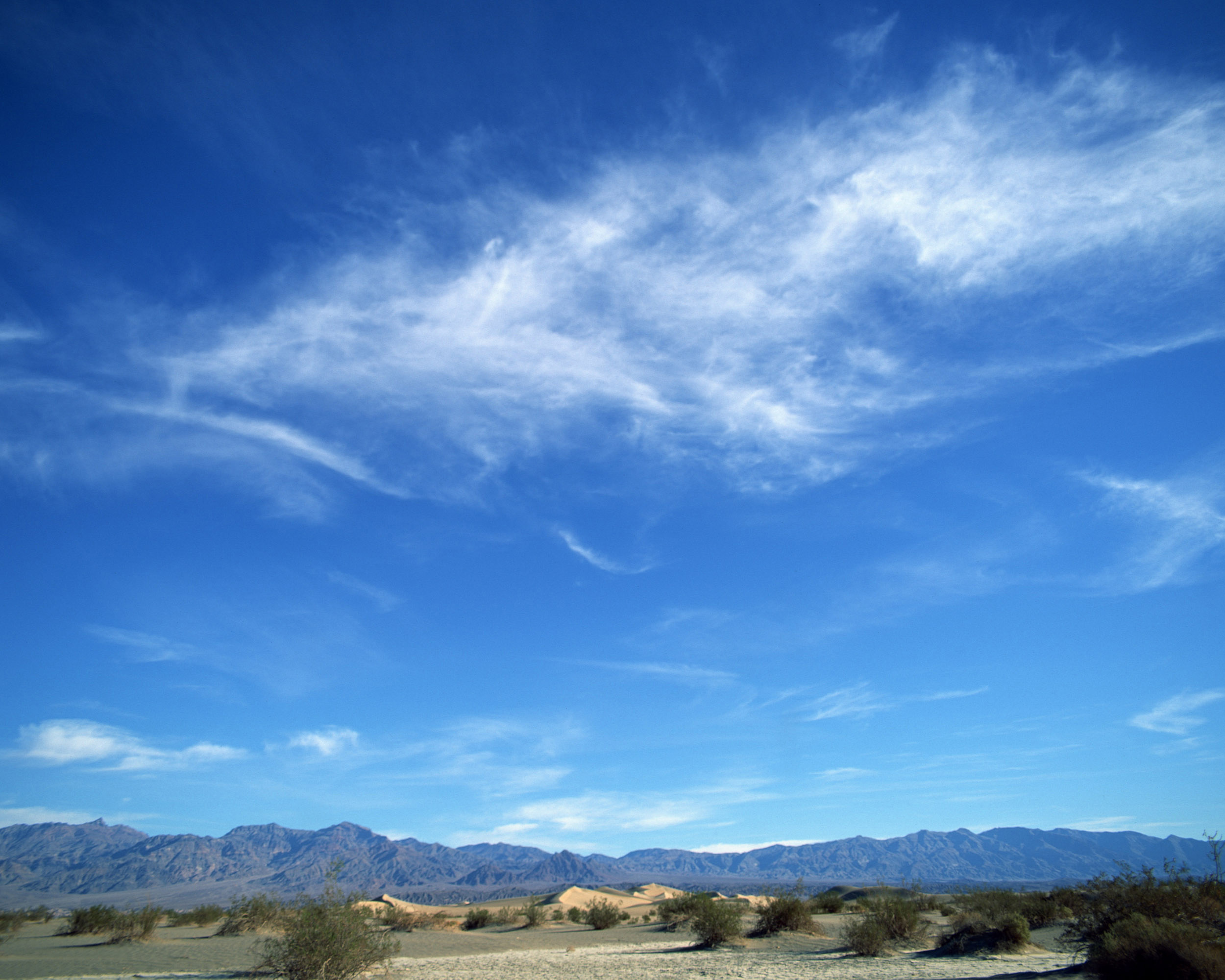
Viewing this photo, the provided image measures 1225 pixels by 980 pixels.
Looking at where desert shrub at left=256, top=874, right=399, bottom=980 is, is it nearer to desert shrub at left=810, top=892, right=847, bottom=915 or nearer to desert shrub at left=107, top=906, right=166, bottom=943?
desert shrub at left=107, top=906, right=166, bottom=943

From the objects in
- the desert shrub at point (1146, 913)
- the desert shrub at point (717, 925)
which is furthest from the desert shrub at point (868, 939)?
the desert shrub at point (1146, 913)

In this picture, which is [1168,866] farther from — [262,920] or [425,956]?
[262,920]

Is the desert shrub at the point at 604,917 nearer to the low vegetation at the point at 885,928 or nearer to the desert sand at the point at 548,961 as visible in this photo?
the desert sand at the point at 548,961

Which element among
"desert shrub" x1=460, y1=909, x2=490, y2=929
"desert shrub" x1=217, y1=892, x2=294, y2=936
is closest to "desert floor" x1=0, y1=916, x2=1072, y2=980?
"desert shrub" x1=217, y1=892, x2=294, y2=936

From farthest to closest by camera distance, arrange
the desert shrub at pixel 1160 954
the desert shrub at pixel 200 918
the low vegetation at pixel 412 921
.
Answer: the desert shrub at pixel 200 918, the low vegetation at pixel 412 921, the desert shrub at pixel 1160 954

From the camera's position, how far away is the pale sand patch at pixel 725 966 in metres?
18.9

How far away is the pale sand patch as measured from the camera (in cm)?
1886

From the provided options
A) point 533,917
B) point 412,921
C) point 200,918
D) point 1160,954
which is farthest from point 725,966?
point 200,918

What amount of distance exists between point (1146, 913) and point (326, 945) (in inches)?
831

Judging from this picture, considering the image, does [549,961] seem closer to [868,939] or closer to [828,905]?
[868,939]

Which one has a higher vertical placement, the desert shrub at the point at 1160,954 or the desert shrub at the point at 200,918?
the desert shrub at the point at 200,918

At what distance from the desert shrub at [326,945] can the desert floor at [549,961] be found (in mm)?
1347

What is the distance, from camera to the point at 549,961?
80.5 feet

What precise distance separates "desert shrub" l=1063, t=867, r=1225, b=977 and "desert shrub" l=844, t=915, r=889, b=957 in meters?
5.82
